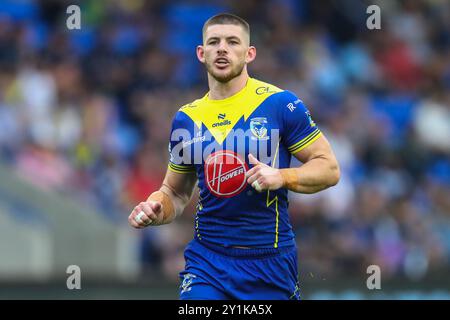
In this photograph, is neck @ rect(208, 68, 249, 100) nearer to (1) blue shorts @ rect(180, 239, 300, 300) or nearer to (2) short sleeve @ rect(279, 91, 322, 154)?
(2) short sleeve @ rect(279, 91, 322, 154)

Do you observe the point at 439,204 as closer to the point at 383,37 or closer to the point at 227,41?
the point at 383,37

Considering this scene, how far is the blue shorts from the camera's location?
7555mm

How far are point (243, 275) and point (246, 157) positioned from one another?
805 mm

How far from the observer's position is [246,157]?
300 inches

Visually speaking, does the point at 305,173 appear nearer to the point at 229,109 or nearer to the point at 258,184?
the point at 258,184

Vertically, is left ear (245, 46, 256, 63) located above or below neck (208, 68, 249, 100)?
above

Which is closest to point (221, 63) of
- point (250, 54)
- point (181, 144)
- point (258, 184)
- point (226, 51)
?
point (226, 51)

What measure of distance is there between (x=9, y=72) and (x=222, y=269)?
9504 millimetres

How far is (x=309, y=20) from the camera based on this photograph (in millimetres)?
19281

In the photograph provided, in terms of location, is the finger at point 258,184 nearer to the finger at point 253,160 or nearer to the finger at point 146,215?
the finger at point 253,160

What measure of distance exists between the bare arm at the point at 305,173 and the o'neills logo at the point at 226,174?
323mm

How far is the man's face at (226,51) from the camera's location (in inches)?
305

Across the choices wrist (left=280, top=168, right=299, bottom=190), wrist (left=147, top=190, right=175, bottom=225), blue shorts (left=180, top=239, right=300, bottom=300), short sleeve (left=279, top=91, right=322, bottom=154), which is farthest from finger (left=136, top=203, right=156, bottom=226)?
short sleeve (left=279, top=91, right=322, bottom=154)
